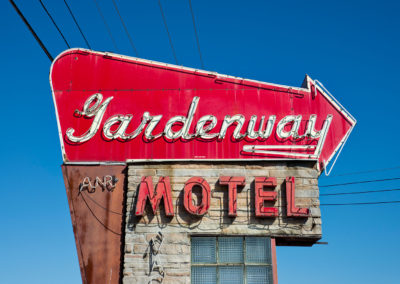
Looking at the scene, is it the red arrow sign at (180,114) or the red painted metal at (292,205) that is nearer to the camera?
the red painted metal at (292,205)

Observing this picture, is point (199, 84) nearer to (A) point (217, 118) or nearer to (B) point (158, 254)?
(A) point (217, 118)

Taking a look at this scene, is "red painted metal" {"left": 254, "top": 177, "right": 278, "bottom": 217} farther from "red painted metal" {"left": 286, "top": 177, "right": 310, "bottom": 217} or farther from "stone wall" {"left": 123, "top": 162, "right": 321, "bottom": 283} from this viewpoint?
"red painted metal" {"left": 286, "top": 177, "right": 310, "bottom": 217}

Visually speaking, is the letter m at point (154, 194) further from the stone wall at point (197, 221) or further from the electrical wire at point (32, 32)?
the electrical wire at point (32, 32)

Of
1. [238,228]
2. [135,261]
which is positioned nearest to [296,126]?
[238,228]

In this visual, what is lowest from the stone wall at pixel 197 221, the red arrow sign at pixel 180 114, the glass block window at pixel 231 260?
the glass block window at pixel 231 260

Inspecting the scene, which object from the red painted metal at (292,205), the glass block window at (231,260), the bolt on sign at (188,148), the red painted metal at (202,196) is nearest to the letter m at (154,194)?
the bolt on sign at (188,148)

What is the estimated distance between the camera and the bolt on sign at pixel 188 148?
1289 centimetres

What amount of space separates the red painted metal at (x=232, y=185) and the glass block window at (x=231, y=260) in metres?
0.87

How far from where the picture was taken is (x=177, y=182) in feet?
44.1

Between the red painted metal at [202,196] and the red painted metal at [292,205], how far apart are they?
222 centimetres

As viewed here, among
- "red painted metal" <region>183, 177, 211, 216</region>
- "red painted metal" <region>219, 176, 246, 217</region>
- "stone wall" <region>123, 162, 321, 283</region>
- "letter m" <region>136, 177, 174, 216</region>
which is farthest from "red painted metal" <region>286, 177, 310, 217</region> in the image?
"letter m" <region>136, 177, 174, 216</region>

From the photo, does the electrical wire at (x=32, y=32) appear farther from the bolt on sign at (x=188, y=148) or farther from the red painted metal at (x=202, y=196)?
the red painted metal at (x=202, y=196)

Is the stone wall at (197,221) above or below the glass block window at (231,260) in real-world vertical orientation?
above

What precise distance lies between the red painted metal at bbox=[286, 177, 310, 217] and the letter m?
326cm
